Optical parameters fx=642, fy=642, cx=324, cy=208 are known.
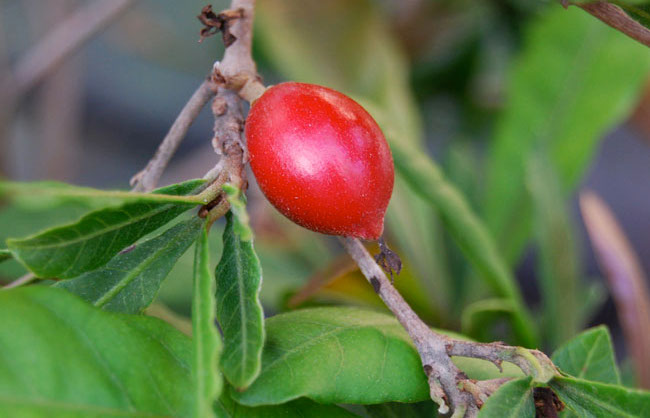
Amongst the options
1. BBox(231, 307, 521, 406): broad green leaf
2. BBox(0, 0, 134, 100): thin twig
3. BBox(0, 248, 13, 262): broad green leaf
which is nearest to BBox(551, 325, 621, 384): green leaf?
BBox(231, 307, 521, 406): broad green leaf

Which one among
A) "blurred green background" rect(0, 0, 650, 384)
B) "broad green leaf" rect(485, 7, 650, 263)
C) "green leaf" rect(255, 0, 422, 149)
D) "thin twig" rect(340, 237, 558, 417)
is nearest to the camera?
"thin twig" rect(340, 237, 558, 417)

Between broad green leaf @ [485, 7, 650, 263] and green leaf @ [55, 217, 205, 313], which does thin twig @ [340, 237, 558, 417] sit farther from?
broad green leaf @ [485, 7, 650, 263]

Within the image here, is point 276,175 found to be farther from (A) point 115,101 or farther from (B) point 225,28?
(A) point 115,101

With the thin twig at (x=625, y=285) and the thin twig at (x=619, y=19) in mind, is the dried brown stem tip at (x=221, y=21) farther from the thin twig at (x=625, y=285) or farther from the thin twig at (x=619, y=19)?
the thin twig at (x=625, y=285)

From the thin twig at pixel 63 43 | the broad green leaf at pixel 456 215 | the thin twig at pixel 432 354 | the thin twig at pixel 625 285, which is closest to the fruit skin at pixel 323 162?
the thin twig at pixel 432 354

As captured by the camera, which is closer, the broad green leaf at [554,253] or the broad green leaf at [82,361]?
the broad green leaf at [82,361]

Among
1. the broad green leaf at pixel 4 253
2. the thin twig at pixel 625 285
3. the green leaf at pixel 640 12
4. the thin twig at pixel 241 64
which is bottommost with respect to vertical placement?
the thin twig at pixel 625 285

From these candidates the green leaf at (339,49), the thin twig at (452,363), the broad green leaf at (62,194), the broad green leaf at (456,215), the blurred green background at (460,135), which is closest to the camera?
the broad green leaf at (62,194)
